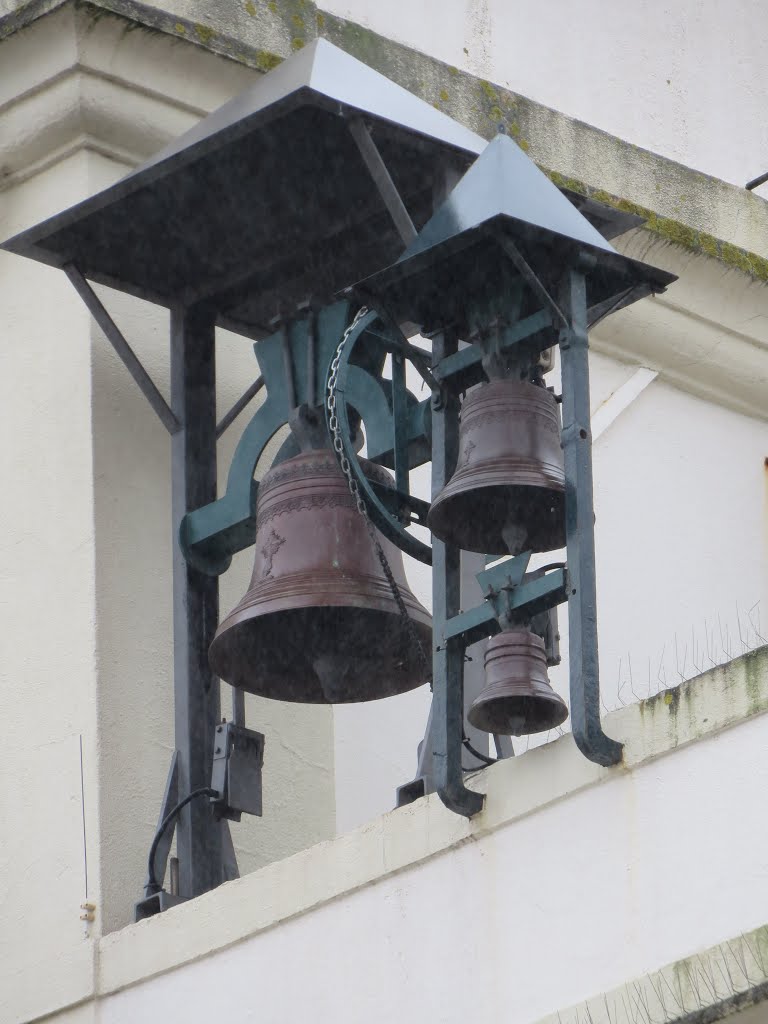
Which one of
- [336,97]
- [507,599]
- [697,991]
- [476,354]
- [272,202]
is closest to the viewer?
[697,991]

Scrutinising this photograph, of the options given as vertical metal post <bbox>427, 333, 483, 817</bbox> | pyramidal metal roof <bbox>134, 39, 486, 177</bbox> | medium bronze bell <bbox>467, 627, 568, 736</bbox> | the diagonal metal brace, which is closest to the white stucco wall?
vertical metal post <bbox>427, 333, 483, 817</bbox>

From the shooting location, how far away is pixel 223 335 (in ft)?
32.4

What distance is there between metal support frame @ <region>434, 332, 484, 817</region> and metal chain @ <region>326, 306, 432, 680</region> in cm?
24

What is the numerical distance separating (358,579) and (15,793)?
4.21 ft

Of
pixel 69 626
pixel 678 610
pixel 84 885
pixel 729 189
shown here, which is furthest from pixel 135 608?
pixel 729 189

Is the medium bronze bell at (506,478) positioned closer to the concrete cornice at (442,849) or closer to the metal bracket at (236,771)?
the concrete cornice at (442,849)

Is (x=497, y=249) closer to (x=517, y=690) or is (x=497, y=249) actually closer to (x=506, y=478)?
(x=506, y=478)

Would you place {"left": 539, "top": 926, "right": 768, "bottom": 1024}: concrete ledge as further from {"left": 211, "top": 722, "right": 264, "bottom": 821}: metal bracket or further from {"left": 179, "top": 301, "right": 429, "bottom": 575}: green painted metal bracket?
{"left": 179, "top": 301, "right": 429, "bottom": 575}: green painted metal bracket

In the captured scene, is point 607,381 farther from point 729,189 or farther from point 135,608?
point 135,608

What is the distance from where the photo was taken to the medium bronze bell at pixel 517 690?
26.3 feet

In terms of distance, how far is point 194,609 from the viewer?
9.20 m

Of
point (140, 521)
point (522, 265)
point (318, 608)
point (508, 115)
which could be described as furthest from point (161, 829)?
point (508, 115)

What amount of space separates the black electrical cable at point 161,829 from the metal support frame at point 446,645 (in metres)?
1.19

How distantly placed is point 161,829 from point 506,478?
5.24 feet
